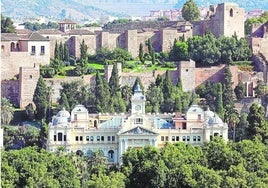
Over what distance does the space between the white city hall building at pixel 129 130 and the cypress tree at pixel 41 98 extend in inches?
137

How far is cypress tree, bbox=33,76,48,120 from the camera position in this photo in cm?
4172

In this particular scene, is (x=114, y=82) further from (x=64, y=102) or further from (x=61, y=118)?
(x=61, y=118)

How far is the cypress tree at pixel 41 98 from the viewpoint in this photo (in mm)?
41719

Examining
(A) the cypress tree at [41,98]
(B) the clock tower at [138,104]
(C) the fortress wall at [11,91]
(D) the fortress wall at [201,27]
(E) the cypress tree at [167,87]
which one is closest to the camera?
(B) the clock tower at [138,104]

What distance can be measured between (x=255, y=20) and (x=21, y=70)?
15711mm

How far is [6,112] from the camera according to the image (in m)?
40.6

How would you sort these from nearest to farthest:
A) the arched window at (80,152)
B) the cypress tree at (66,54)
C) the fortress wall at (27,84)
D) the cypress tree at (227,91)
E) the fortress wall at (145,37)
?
the arched window at (80,152) < the cypress tree at (227,91) < the fortress wall at (27,84) < the cypress tree at (66,54) < the fortress wall at (145,37)

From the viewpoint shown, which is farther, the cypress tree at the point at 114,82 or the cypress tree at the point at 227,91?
the cypress tree at the point at 114,82

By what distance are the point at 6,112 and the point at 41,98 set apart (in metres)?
1.91

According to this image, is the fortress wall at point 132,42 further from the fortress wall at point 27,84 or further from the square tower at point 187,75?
the fortress wall at point 27,84

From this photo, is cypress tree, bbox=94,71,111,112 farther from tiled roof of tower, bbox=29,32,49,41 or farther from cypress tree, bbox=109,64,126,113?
tiled roof of tower, bbox=29,32,49,41

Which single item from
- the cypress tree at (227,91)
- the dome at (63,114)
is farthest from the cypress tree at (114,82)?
the dome at (63,114)

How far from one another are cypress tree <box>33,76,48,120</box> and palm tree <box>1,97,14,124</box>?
1092 millimetres

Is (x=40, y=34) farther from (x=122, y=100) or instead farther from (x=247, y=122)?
(x=247, y=122)
